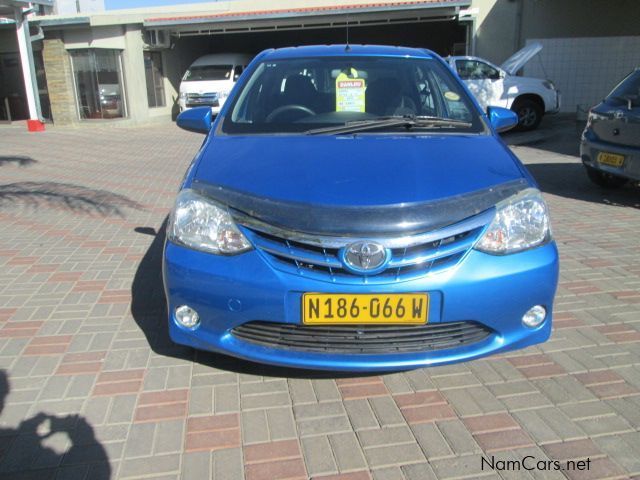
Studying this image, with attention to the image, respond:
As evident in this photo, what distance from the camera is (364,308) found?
2365mm

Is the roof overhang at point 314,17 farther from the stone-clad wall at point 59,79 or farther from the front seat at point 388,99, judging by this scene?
the front seat at point 388,99

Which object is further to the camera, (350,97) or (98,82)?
(98,82)

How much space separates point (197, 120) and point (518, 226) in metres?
2.46

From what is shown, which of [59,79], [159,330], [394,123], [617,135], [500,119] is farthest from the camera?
[59,79]

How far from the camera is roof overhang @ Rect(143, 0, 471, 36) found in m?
16.3

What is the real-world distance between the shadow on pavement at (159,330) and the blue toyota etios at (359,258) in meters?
0.46

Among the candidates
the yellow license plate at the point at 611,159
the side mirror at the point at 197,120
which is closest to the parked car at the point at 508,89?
the yellow license plate at the point at 611,159

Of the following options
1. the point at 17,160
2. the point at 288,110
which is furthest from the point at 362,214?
the point at 17,160

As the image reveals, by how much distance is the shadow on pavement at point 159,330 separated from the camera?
295 centimetres

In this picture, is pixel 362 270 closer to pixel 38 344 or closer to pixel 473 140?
pixel 473 140

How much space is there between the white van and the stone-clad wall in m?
3.25

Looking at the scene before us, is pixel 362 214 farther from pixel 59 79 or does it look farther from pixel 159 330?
pixel 59 79

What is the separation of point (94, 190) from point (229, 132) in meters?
5.27

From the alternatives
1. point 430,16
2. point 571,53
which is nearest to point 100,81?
point 430,16
